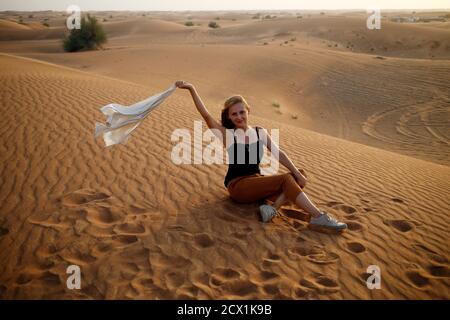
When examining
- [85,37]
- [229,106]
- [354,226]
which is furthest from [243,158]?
[85,37]

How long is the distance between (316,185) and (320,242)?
1.60 meters

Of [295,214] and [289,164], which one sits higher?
[289,164]

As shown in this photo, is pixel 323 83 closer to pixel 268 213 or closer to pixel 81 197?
pixel 268 213

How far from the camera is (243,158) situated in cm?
401

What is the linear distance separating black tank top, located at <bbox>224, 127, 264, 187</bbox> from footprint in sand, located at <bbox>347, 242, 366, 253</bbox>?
1.36 m

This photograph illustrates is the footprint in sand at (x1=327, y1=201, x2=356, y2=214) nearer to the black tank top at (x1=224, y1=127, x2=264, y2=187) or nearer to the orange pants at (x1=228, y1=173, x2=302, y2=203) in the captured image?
the orange pants at (x1=228, y1=173, x2=302, y2=203)

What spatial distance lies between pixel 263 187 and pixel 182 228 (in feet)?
3.51

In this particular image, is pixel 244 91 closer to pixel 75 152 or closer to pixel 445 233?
pixel 75 152

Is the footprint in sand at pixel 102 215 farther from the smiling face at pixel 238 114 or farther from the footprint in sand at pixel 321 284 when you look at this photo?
the footprint in sand at pixel 321 284

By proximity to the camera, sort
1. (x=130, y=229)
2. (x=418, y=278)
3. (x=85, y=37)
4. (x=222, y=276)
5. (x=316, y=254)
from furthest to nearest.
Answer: (x=85, y=37)
(x=130, y=229)
(x=316, y=254)
(x=418, y=278)
(x=222, y=276)

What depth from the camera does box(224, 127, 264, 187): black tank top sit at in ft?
13.0

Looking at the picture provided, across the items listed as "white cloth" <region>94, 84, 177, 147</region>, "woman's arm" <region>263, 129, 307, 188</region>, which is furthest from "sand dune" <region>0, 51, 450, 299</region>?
"white cloth" <region>94, 84, 177, 147</region>

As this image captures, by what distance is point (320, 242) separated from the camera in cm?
374
